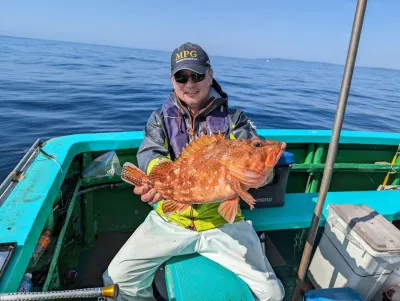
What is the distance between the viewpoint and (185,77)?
122 inches

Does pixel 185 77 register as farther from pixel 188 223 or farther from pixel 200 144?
pixel 188 223

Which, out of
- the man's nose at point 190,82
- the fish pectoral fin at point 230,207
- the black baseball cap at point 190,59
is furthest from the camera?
the man's nose at point 190,82

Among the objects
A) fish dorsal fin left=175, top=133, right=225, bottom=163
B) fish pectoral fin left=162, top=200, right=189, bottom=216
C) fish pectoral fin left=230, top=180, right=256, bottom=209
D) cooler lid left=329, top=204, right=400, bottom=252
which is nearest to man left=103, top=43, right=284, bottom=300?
fish pectoral fin left=162, top=200, right=189, bottom=216

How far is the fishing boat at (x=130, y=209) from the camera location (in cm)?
219

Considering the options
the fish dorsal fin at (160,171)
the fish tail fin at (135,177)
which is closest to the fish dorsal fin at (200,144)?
the fish dorsal fin at (160,171)

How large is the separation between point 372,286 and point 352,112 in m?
16.8

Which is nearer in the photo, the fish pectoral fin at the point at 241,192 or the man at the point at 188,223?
the fish pectoral fin at the point at 241,192

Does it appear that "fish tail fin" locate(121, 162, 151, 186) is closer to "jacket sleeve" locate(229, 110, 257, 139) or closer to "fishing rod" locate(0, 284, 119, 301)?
"fishing rod" locate(0, 284, 119, 301)

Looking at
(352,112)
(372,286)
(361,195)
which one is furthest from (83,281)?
(352,112)

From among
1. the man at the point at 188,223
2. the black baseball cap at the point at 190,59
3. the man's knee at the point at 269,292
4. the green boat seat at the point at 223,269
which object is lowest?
the man's knee at the point at 269,292

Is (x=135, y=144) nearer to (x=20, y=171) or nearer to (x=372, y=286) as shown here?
(x=20, y=171)

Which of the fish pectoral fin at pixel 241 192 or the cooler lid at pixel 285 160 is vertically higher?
the fish pectoral fin at pixel 241 192

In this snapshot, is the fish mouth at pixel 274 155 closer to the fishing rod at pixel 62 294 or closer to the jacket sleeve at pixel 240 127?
the jacket sleeve at pixel 240 127

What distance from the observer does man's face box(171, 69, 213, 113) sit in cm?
310
